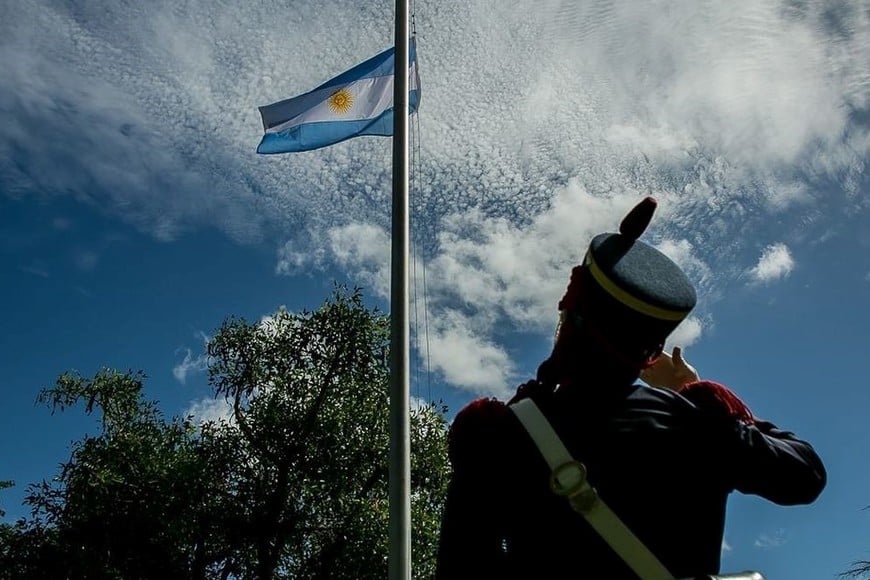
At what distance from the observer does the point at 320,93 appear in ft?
36.0

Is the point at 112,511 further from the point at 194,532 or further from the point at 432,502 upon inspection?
the point at 432,502

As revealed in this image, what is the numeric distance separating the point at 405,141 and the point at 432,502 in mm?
11591

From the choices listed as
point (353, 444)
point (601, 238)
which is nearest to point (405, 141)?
point (601, 238)

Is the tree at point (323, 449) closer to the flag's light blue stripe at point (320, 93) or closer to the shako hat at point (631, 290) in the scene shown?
the flag's light blue stripe at point (320, 93)

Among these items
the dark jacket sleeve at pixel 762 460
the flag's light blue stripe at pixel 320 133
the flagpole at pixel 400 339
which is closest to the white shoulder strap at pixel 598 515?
the dark jacket sleeve at pixel 762 460

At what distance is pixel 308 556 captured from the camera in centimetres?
1833

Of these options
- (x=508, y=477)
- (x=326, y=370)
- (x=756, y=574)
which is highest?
(x=326, y=370)

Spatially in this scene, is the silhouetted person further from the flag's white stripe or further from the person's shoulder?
the flag's white stripe

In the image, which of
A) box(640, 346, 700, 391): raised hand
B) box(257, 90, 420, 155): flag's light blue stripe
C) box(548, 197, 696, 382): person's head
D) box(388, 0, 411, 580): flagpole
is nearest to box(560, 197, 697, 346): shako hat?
box(548, 197, 696, 382): person's head

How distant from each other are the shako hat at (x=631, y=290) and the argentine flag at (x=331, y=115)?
8.76 metres

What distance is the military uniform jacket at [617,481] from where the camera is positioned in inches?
83.2

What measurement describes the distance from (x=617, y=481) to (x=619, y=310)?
466 mm

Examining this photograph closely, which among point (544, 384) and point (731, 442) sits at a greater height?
point (544, 384)

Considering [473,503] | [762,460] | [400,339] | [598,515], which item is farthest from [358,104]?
[598,515]
